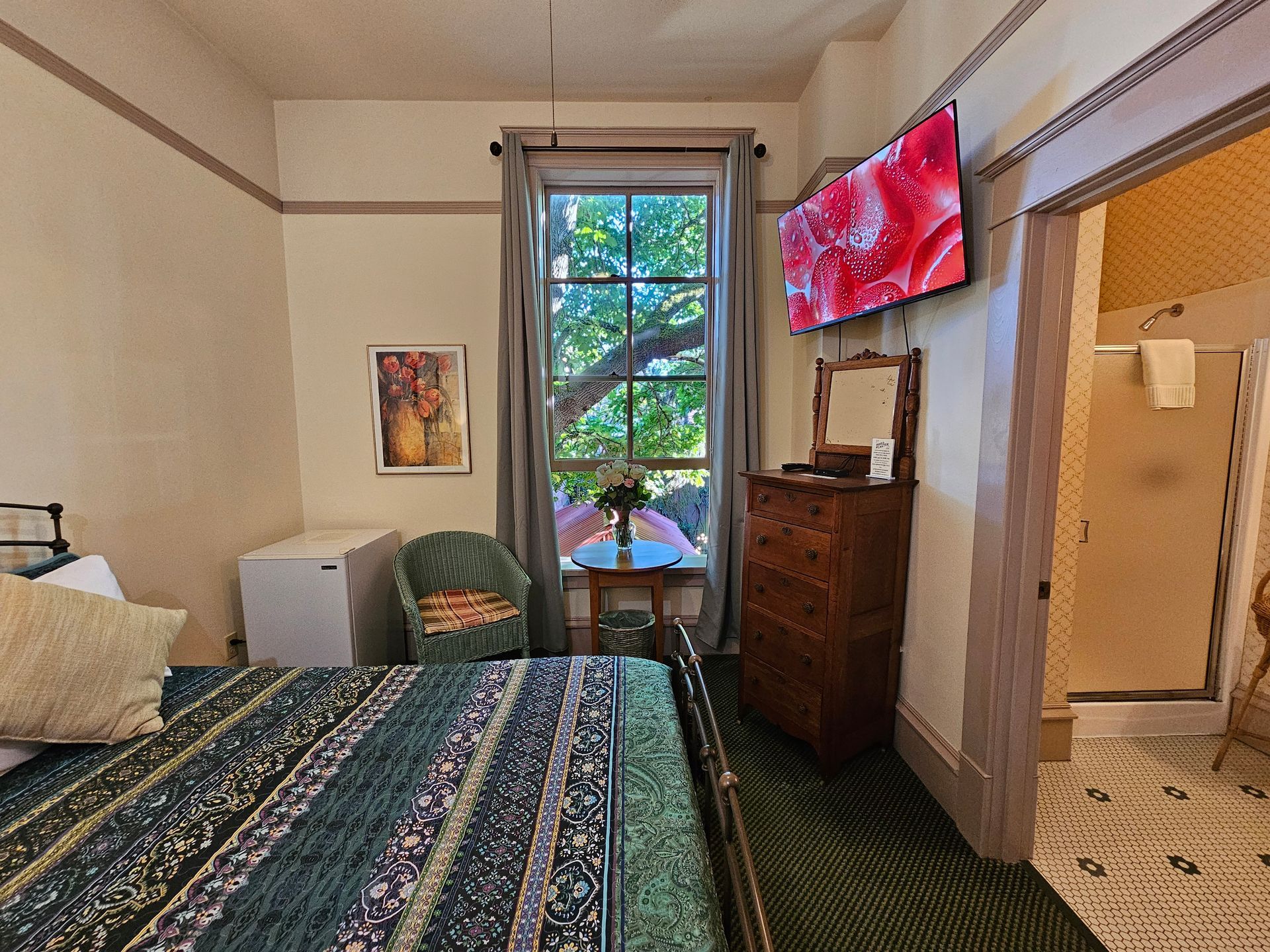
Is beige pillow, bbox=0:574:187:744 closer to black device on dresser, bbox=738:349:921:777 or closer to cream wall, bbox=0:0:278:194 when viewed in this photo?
cream wall, bbox=0:0:278:194

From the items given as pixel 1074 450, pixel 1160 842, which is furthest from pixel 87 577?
pixel 1160 842

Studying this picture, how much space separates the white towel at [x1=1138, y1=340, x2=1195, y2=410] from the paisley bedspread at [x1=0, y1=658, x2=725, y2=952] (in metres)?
2.53

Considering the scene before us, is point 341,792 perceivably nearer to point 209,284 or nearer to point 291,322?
point 209,284

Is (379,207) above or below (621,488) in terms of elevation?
above

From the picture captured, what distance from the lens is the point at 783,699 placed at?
2232 millimetres

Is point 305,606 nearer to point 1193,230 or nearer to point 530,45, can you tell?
point 530,45

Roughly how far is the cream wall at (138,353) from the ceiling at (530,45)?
727mm

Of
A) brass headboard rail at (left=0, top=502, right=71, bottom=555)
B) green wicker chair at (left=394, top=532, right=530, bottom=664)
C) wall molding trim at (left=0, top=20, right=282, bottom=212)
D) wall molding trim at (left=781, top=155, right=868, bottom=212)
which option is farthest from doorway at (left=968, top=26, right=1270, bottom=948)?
wall molding trim at (left=0, top=20, right=282, bottom=212)

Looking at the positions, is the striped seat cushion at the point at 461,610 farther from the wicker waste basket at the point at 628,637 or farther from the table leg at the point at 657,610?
the table leg at the point at 657,610

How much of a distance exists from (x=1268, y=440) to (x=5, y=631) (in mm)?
4498

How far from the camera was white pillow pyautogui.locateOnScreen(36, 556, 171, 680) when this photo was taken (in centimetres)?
149

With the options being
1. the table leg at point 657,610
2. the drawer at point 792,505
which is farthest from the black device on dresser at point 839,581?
the table leg at point 657,610

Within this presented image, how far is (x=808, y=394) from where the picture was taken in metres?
2.96

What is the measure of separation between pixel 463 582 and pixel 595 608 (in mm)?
902
